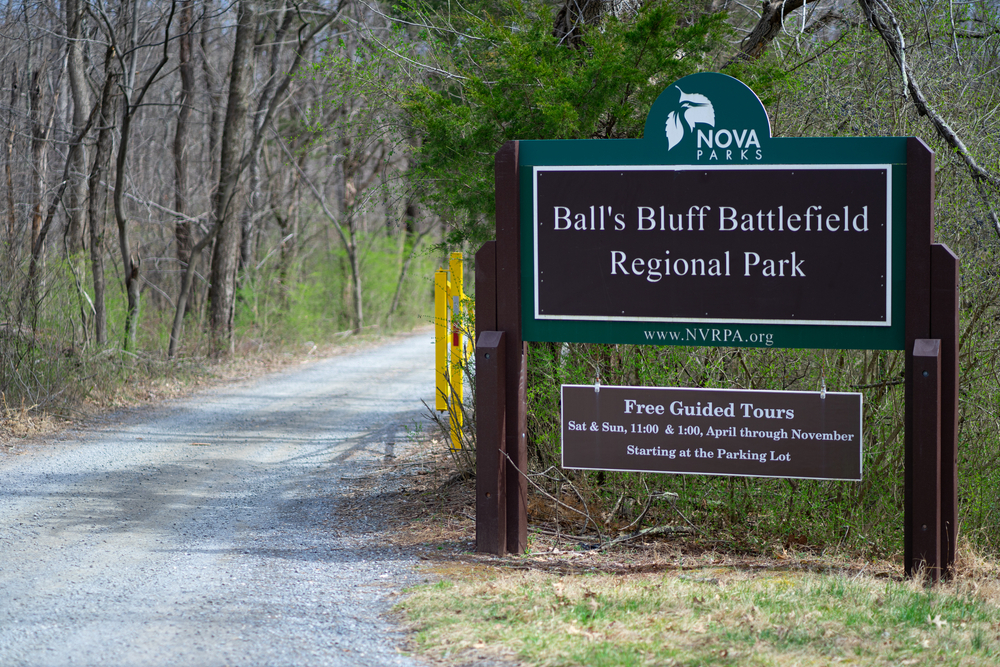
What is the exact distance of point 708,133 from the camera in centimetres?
541

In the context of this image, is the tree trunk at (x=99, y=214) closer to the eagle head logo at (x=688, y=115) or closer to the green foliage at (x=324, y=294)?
the green foliage at (x=324, y=294)

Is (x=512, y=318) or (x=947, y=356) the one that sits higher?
(x=512, y=318)

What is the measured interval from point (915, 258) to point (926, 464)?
1.14 meters

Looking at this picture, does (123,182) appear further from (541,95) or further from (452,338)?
(541,95)

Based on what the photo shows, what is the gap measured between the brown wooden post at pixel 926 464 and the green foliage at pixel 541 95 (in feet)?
8.81

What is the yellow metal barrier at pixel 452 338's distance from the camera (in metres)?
7.21

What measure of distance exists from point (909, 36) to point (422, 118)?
387 cm

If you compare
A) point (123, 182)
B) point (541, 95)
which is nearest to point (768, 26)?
point (541, 95)

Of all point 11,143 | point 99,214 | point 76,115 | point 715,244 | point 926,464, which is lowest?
point 926,464

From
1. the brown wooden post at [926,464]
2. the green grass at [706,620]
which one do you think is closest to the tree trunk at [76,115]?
the green grass at [706,620]

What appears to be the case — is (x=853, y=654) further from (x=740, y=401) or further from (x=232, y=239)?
(x=232, y=239)

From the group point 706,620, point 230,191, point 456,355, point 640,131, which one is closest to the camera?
point 706,620

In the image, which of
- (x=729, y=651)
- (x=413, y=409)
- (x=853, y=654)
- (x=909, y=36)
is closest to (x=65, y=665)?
(x=729, y=651)

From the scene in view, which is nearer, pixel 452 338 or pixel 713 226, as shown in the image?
pixel 713 226
